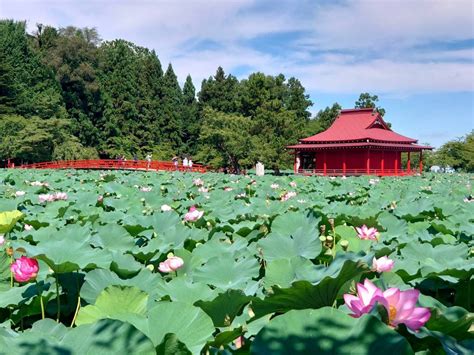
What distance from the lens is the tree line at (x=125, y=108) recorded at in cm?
2819

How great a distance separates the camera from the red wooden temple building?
23797mm

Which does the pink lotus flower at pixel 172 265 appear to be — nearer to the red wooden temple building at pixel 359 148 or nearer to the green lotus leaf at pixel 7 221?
the green lotus leaf at pixel 7 221

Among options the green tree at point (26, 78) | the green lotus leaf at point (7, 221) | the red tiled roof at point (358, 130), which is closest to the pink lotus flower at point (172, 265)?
the green lotus leaf at point (7, 221)

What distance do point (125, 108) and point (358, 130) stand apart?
808 inches

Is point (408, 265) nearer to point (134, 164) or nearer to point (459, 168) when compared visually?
point (134, 164)

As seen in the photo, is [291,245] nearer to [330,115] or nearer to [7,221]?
[7,221]

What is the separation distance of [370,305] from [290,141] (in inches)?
1083

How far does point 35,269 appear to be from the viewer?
1335 mm

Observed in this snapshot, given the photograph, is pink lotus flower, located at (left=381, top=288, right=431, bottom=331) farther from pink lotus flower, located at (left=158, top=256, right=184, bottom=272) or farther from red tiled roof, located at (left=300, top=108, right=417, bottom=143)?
red tiled roof, located at (left=300, top=108, right=417, bottom=143)

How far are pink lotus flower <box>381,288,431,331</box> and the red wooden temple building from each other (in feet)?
74.6

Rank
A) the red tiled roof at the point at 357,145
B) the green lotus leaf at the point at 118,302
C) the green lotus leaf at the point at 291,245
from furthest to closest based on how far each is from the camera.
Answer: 1. the red tiled roof at the point at 357,145
2. the green lotus leaf at the point at 291,245
3. the green lotus leaf at the point at 118,302

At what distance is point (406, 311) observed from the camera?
83 cm

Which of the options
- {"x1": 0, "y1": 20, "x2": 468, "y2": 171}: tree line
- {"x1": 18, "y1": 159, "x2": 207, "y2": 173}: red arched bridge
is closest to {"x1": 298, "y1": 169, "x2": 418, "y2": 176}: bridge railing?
{"x1": 0, "y1": 20, "x2": 468, "y2": 171}: tree line

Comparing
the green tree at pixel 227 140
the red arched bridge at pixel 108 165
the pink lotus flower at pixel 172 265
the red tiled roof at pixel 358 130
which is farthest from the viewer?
the green tree at pixel 227 140
